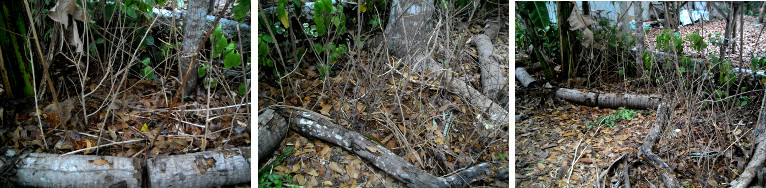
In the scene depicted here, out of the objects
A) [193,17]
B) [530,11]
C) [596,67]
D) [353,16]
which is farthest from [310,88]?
[596,67]

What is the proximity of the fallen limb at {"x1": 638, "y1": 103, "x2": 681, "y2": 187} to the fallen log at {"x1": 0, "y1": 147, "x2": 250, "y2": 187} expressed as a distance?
1.71 metres

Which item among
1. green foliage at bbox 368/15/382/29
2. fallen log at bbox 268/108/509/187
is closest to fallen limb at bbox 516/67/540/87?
fallen log at bbox 268/108/509/187

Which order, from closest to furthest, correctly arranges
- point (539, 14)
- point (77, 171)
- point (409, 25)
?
1. point (77, 171)
2. point (409, 25)
3. point (539, 14)

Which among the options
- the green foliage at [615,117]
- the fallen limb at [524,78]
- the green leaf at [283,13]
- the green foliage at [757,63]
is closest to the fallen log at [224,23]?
the green leaf at [283,13]

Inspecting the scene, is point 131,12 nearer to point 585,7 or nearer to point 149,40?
point 149,40

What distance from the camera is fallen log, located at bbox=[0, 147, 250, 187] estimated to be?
2.07 meters

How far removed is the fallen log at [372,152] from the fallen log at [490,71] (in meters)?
0.30

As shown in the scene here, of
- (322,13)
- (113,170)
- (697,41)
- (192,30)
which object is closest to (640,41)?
(697,41)

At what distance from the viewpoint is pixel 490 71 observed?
2.33 meters

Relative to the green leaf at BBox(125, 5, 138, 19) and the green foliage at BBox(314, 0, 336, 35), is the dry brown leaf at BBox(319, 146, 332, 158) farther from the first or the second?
the green leaf at BBox(125, 5, 138, 19)

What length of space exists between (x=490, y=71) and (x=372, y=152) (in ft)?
1.94

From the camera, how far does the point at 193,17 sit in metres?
2.17

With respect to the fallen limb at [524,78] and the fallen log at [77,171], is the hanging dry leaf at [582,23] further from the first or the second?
the fallen log at [77,171]

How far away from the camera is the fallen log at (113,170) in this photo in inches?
81.4
